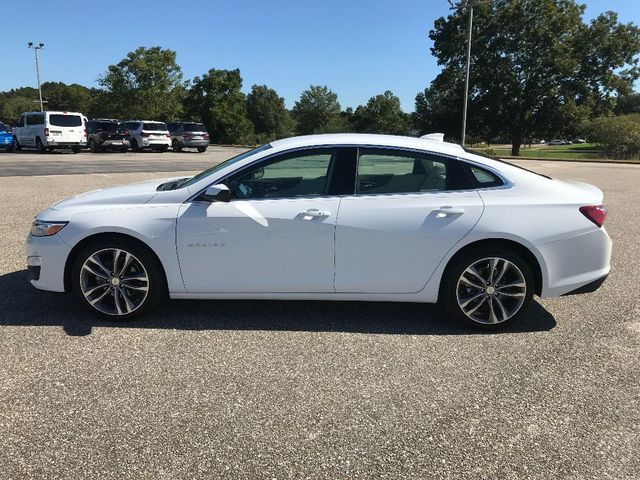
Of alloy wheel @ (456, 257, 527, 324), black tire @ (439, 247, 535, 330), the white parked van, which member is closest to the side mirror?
black tire @ (439, 247, 535, 330)

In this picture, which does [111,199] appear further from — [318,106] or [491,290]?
[318,106]

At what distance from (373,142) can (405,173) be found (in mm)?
369

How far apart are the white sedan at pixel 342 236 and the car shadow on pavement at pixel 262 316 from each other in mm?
216

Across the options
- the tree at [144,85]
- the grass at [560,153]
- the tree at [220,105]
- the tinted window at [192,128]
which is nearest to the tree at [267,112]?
the tree at [220,105]

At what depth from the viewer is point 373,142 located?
411 centimetres

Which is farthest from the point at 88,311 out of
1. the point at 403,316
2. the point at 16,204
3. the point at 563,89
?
the point at 563,89

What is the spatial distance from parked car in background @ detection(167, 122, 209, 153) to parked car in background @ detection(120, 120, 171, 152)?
1.39m

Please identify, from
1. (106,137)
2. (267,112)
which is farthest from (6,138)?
(267,112)

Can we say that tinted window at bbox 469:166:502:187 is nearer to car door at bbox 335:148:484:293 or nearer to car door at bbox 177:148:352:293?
car door at bbox 335:148:484:293

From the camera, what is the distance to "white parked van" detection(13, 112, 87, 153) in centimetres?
2528

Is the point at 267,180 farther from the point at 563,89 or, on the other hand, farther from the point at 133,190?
the point at 563,89

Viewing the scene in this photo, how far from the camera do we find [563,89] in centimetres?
4372

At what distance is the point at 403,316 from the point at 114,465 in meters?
2.60

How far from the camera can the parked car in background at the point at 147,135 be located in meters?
29.4
